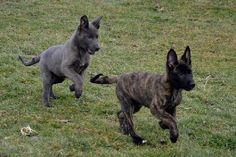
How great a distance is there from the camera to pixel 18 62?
14234 mm

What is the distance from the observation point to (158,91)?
28.7ft

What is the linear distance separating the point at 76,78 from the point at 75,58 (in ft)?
1.39

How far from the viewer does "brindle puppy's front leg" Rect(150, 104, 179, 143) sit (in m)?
8.40

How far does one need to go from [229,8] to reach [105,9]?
5.43 meters

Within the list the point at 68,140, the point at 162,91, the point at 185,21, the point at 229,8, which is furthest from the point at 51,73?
the point at 229,8

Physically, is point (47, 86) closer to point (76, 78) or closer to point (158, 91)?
point (76, 78)

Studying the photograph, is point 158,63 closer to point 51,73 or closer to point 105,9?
point 51,73

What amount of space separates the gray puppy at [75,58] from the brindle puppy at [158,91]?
1.27 m

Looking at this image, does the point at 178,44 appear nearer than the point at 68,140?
No

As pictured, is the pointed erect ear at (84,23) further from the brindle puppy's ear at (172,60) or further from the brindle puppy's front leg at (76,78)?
the brindle puppy's ear at (172,60)

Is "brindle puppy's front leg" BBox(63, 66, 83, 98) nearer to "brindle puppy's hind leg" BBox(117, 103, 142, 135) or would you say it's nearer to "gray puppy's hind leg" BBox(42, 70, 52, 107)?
"gray puppy's hind leg" BBox(42, 70, 52, 107)

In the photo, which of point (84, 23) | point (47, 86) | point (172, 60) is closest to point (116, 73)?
point (47, 86)

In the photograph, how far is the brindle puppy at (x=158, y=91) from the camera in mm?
8523

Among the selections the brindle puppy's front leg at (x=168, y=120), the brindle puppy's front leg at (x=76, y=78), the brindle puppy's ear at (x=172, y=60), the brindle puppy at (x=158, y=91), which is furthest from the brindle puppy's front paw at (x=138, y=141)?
the brindle puppy's front leg at (x=76, y=78)
